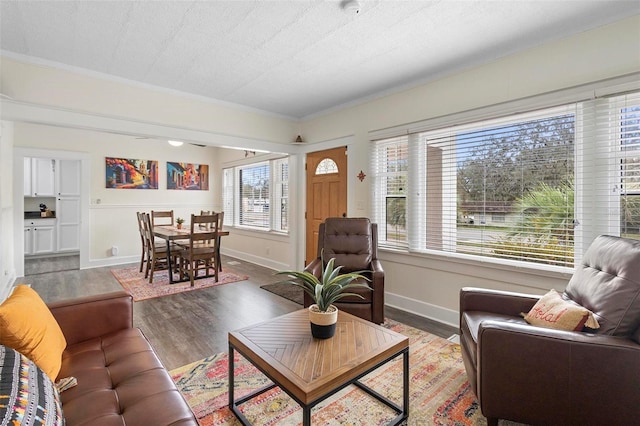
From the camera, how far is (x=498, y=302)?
2.12 m

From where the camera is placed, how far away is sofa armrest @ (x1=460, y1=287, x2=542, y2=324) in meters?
2.07

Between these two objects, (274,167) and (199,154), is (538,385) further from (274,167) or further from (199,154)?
(199,154)

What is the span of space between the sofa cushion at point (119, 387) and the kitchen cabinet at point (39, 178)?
23.3ft

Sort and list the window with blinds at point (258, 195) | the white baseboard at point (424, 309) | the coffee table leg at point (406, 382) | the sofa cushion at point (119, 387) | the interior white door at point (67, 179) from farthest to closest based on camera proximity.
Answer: the interior white door at point (67, 179) → the window with blinds at point (258, 195) → the white baseboard at point (424, 309) → the coffee table leg at point (406, 382) → the sofa cushion at point (119, 387)

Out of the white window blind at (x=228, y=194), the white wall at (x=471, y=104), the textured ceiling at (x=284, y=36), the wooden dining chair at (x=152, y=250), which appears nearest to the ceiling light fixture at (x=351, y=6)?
the textured ceiling at (x=284, y=36)

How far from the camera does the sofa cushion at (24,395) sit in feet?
2.54

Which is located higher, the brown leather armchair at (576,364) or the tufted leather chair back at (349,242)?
the tufted leather chair back at (349,242)

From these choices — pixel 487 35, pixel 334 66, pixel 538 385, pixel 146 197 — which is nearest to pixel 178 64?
pixel 334 66

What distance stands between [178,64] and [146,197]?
422cm

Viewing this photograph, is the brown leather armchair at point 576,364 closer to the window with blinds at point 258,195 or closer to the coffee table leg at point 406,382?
the coffee table leg at point 406,382

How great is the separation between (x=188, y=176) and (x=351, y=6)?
595 cm

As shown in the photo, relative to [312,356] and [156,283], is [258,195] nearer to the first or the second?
[156,283]

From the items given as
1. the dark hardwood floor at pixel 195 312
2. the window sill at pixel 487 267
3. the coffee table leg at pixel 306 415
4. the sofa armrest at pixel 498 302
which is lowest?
the dark hardwood floor at pixel 195 312

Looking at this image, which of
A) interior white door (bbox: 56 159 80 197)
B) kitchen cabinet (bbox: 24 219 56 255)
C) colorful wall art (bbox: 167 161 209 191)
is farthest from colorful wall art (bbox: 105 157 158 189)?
kitchen cabinet (bbox: 24 219 56 255)
